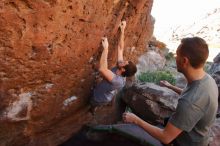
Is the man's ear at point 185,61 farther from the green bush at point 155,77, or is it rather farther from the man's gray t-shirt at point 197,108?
the green bush at point 155,77

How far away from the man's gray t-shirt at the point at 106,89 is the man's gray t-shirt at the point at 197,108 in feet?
6.61

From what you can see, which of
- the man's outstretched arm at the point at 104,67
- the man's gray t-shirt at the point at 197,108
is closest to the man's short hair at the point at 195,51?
the man's gray t-shirt at the point at 197,108

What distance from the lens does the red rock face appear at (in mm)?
4301

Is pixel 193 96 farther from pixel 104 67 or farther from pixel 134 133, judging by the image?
pixel 104 67

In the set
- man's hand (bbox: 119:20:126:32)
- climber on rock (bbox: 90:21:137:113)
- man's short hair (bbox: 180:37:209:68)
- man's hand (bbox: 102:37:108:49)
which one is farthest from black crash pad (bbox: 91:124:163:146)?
man's hand (bbox: 119:20:126:32)

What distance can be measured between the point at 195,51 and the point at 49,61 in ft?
6.88

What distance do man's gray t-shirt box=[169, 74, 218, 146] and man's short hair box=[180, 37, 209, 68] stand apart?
0.82 feet

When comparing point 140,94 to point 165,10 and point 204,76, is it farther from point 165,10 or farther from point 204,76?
point 165,10

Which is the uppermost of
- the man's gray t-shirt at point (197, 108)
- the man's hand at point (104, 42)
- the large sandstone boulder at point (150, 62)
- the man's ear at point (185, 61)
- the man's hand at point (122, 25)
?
the man's hand at point (122, 25)

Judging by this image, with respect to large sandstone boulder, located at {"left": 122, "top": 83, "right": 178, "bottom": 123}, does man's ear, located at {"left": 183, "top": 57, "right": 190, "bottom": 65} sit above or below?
above

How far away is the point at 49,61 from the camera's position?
4.92 meters

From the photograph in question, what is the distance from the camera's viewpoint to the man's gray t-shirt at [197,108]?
3.87 metres

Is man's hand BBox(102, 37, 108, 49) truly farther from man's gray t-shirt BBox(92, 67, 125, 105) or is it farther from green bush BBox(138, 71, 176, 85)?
green bush BBox(138, 71, 176, 85)

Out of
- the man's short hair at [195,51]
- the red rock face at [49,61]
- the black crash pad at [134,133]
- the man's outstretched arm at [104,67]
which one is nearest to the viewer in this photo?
the man's short hair at [195,51]
